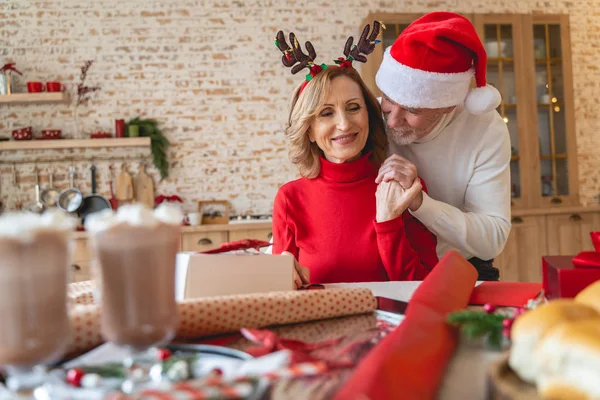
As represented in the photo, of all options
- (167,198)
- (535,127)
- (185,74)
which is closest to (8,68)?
(185,74)

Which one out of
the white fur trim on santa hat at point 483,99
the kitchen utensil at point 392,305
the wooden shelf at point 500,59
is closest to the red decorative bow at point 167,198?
the wooden shelf at point 500,59

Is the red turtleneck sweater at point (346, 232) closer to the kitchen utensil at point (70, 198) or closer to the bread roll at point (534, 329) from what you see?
the bread roll at point (534, 329)

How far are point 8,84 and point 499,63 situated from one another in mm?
4269

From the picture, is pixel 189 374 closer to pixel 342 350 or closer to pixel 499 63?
pixel 342 350

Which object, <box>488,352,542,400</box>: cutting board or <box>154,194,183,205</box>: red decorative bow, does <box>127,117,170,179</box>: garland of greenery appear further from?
<box>488,352,542,400</box>: cutting board

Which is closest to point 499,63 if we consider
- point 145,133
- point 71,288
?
point 145,133

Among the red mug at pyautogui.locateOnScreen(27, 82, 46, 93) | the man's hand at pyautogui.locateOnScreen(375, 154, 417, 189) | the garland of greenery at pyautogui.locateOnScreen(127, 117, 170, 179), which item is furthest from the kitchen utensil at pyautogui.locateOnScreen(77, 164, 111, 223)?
the man's hand at pyautogui.locateOnScreen(375, 154, 417, 189)

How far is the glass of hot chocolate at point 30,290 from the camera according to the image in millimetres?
707

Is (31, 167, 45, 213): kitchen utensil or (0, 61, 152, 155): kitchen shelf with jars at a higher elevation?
(0, 61, 152, 155): kitchen shelf with jars

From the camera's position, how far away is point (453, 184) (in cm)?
231

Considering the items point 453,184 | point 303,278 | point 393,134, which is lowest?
point 303,278

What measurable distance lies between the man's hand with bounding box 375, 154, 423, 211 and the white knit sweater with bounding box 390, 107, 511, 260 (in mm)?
246

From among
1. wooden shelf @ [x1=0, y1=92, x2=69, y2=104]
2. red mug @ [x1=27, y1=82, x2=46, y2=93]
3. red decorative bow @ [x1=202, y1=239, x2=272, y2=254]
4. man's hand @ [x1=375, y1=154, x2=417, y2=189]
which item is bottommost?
red decorative bow @ [x1=202, y1=239, x2=272, y2=254]

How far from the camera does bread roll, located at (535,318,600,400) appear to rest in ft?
1.97
